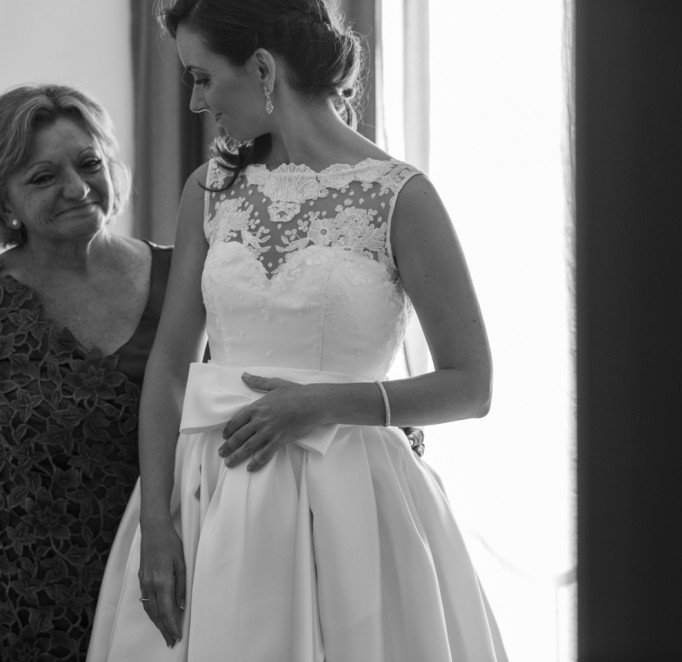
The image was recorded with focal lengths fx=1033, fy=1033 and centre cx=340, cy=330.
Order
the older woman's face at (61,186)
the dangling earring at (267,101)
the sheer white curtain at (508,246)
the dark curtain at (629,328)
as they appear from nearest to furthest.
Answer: the dangling earring at (267,101), the older woman's face at (61,186), the dark curtain at (629,328), the sheer white curtain at (508,246)

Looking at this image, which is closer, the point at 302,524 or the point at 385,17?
the point at 302,524

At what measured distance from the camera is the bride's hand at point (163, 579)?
1.37 m

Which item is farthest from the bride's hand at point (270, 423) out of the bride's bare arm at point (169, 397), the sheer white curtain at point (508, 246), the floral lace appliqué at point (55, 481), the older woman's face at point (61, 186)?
the sheer white curtain at point (508, 246)

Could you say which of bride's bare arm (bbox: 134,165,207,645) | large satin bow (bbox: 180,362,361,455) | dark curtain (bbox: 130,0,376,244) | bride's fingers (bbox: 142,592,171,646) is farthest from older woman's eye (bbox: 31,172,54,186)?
dark curtain (bbox: 130,0,376,244)

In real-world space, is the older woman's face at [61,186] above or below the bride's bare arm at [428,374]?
above

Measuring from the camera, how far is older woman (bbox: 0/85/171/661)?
5.53 feet

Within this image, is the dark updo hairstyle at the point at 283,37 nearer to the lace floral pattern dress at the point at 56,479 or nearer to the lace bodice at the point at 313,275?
the lace bodice at the point at 313,275

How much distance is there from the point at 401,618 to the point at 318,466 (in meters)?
0.23

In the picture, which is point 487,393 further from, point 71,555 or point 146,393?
point 71,555

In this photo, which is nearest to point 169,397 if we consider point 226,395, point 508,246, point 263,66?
point 226,395

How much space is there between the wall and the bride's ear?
1.36 metres

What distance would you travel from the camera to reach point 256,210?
147 cm

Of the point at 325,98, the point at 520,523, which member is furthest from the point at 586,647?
the point at 325,98

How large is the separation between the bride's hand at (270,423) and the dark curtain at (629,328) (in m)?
1.20
